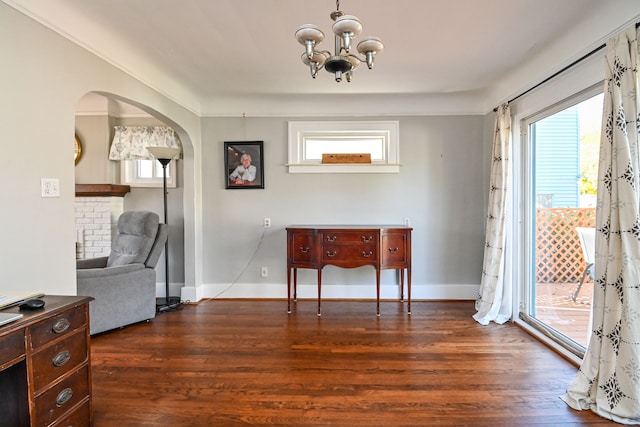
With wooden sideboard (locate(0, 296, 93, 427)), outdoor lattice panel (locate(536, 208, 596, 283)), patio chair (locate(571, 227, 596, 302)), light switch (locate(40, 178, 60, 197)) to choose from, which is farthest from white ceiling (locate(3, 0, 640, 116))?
wooden sideboard (locate(0, 296, 93, 427))

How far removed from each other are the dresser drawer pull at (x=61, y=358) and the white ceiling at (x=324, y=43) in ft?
5.66

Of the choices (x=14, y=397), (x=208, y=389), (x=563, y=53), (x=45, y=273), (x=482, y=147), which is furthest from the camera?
(x=482, y=147)

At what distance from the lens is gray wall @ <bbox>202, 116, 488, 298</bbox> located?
12.1 feet

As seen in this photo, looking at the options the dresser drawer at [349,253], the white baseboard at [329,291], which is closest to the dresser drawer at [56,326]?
the dresser drawer at [349,253]

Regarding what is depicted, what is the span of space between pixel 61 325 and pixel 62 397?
320 millimetres

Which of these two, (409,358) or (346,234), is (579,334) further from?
(346,234)

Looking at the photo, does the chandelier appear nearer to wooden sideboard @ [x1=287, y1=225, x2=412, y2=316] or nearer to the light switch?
the light switch

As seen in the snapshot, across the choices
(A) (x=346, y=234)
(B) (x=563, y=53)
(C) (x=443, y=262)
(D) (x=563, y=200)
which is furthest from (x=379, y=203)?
(B) (x=563, y=53)

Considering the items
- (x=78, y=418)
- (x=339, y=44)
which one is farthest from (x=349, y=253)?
(x=78, y=418)

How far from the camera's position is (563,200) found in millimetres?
2525

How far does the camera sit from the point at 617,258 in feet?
5.55

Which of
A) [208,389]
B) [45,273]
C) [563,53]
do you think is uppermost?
[563,53]

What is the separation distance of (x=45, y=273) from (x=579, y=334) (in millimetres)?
3555

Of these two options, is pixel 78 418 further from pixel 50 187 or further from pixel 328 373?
pixel 328 373
